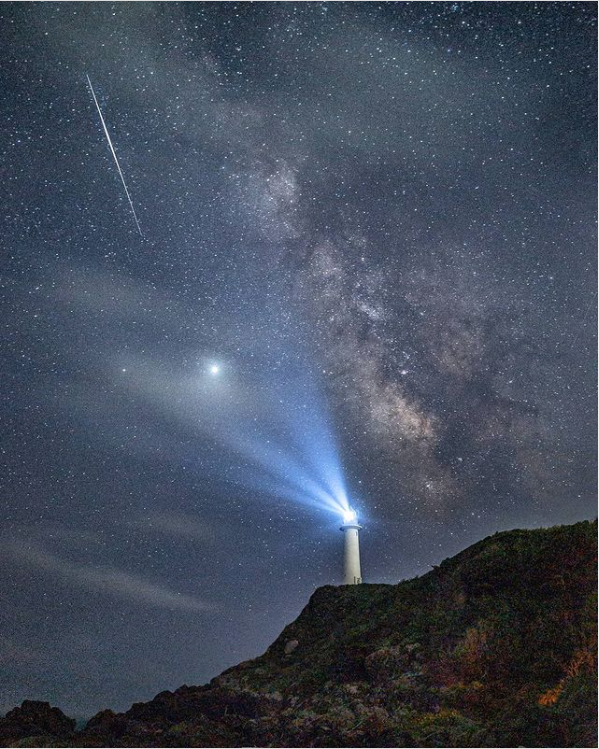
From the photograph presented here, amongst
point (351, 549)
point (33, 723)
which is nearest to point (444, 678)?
point (33, 723)

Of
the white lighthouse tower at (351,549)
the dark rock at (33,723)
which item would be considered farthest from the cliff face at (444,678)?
the white lighthouse tower at (351,549)

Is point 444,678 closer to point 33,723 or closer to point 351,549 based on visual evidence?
point 33,723

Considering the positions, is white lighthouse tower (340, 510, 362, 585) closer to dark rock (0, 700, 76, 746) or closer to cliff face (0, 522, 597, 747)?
cliff face (0, 522, 597, 747)

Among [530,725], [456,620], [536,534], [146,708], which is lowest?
[146,708]

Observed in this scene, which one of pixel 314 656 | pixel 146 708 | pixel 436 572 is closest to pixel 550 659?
pixel 436 572

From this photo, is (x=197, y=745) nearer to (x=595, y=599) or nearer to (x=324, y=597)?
(x=595, y=599)

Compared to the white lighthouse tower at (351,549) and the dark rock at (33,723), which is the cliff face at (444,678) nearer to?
the dark rock at (33,723)

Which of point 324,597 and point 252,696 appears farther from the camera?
point 324,597
